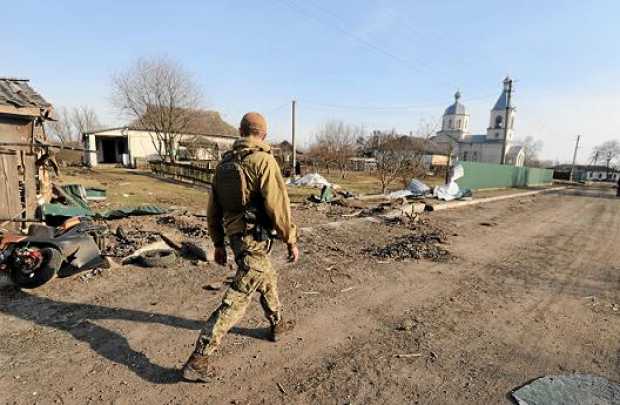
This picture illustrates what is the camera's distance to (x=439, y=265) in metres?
5.17

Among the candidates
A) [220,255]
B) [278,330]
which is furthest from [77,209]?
[278,330]

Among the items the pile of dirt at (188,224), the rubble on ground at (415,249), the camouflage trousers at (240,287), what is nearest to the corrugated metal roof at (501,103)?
the rubble on ground at (415,249)

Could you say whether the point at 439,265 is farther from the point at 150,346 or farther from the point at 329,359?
the point at 150,346

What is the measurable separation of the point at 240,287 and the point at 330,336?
3.67 feet

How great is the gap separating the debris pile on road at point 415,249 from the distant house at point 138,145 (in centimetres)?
2499

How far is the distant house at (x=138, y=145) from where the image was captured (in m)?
29.2

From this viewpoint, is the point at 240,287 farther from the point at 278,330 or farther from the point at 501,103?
the point at 501,103

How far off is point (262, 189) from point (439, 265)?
4036mm

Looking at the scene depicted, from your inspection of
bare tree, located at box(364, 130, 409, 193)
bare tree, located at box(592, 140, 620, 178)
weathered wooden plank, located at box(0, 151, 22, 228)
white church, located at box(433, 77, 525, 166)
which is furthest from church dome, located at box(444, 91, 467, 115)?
weathered wooden plank, located at box(0, 151, 22, 228)

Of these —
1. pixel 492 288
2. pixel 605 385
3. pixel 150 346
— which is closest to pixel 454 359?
pixel 605 385

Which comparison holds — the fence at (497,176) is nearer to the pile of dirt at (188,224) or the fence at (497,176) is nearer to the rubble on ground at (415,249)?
the rubble on ground at (415,249)

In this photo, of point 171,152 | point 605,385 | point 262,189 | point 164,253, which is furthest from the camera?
point 171,152

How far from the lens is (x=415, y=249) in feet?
19.1

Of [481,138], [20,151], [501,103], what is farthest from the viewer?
[481,138]
